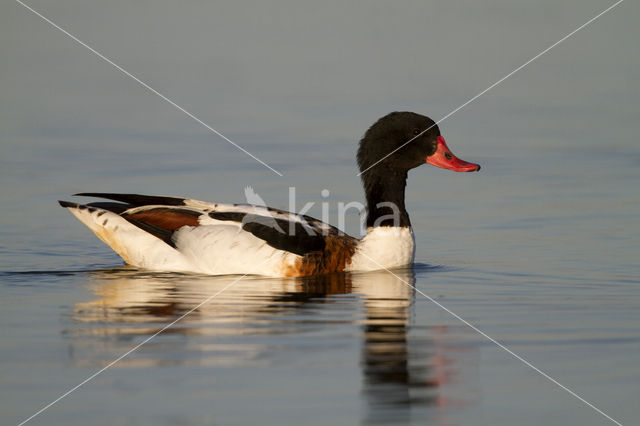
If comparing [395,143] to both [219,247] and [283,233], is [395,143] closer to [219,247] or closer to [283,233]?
[283,233]

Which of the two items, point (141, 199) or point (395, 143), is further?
point (395, 143)

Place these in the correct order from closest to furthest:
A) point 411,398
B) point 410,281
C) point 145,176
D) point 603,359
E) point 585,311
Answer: point 411,398, point 603,359, point 585,311, point 410,281, point 145,176

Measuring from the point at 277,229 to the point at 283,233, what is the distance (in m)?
0.08

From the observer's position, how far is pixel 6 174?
14.7 metres

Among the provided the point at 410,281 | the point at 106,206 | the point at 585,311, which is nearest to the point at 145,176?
the point at 106,206

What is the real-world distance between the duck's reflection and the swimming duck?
31 cm

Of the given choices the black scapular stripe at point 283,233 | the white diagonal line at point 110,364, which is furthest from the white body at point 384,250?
the white diagonal line at point 110,364

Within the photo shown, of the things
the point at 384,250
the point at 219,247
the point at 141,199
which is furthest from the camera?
the point at 141,199

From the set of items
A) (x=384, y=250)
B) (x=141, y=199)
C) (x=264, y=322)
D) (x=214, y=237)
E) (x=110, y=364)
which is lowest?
(x=110, y=364)

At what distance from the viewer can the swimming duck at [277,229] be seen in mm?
10352

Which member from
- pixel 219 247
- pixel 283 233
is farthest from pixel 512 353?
pixel 219 247

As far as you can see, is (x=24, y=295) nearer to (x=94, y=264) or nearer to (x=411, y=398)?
(x=94, y=264)

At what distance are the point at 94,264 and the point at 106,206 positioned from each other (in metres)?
0.69

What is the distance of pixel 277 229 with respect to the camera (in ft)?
34.0
